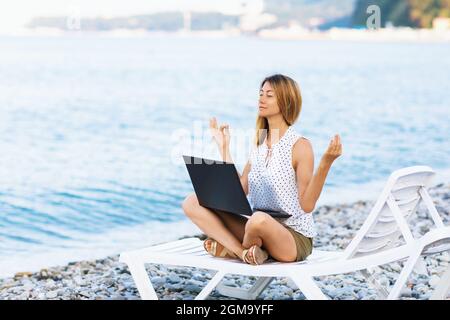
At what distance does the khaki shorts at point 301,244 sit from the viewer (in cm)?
393

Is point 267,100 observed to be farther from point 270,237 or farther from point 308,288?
point 308,288

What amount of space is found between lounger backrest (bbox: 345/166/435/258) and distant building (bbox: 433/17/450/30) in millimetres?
69129

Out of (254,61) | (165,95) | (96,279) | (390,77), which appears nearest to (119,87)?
(165,95)

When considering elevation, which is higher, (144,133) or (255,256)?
(255,256)

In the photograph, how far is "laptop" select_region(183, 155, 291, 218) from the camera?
3.86 meters

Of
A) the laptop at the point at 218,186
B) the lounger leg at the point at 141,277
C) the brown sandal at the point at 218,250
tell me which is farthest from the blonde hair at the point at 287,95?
the lounger leg at the point at 141,277

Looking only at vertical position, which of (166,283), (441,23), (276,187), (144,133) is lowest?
(144,133)

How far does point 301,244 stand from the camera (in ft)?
13.0

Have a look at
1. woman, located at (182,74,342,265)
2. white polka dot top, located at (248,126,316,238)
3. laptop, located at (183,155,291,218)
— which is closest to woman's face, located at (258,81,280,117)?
woman, located at (182,74,342,265)

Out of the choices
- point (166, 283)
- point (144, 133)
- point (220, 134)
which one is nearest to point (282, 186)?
point (220, 134)

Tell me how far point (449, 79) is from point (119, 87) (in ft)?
45.6

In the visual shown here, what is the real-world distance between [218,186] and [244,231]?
0.24 metres

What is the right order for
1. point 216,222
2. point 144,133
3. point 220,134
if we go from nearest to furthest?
1. point 216,222
2. point 220,134
3. point 144,133
